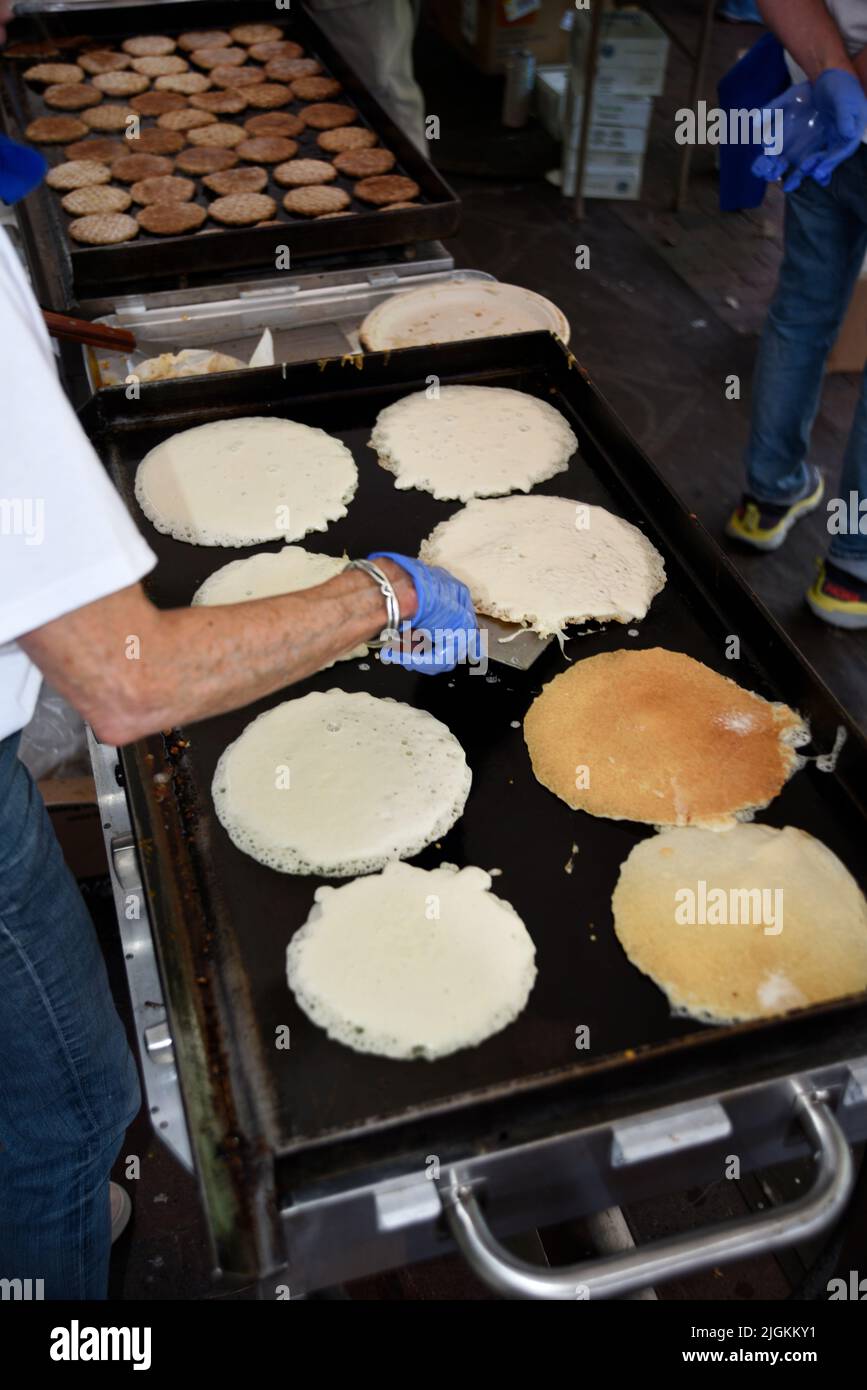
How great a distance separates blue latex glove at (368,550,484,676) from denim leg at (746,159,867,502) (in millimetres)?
1985

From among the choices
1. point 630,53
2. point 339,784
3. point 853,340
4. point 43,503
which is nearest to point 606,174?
point 630,53

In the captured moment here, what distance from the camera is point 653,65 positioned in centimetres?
540

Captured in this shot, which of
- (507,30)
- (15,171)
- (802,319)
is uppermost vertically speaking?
(15,171)

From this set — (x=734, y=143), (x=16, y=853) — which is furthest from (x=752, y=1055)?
(x=734, y=143)

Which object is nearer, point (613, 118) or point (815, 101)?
point (815, 101)

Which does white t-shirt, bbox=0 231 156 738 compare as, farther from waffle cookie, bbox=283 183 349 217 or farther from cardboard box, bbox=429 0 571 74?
cardboard box, bbox=429 0 571 74

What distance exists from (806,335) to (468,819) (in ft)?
7.72

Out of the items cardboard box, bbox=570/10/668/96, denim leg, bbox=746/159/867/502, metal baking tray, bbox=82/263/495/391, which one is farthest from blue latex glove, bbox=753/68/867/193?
cardboard box, bbox=570/10/668/96

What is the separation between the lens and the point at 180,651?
127cm

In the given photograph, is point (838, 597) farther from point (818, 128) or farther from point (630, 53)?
point (630, 53)

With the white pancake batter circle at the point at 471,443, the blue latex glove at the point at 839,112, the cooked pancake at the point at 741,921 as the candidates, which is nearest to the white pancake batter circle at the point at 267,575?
the white pancake batter circle at the point at 471,443

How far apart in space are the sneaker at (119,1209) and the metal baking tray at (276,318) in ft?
5.91
